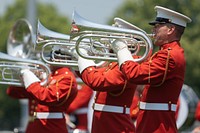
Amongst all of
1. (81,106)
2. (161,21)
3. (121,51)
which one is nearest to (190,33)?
(81,106)

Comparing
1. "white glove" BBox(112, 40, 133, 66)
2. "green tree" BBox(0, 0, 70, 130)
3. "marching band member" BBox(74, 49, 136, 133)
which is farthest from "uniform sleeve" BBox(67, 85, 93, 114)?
"green tree" BBox(0, 0, 70, 130)

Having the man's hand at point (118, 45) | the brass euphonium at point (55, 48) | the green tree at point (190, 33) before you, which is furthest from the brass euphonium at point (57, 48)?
the green tree at point (190, 33)

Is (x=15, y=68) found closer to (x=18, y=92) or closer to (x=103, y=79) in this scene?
(x=18, y=92)

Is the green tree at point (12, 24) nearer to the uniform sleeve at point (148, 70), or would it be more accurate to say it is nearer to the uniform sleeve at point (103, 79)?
the uniform sleeve at point (103, 79)

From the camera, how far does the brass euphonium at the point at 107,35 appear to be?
26.9 ft

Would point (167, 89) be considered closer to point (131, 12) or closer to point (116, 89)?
point (116, 89)

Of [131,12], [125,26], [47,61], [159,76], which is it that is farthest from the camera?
[131,12]

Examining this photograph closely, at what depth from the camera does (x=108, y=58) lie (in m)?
8.35

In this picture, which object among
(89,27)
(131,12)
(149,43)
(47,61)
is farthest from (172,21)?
(131,12)

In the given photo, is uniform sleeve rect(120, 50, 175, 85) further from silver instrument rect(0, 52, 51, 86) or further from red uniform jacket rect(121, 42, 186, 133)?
silver instrument rect(0, 52, 51, 86)

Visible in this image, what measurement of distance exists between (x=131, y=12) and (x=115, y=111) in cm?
4265

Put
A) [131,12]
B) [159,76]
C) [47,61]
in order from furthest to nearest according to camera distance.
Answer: [131,12] → [47,61] → [159,76]

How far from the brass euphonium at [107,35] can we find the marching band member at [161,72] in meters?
0.09

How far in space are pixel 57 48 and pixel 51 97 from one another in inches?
24.9
